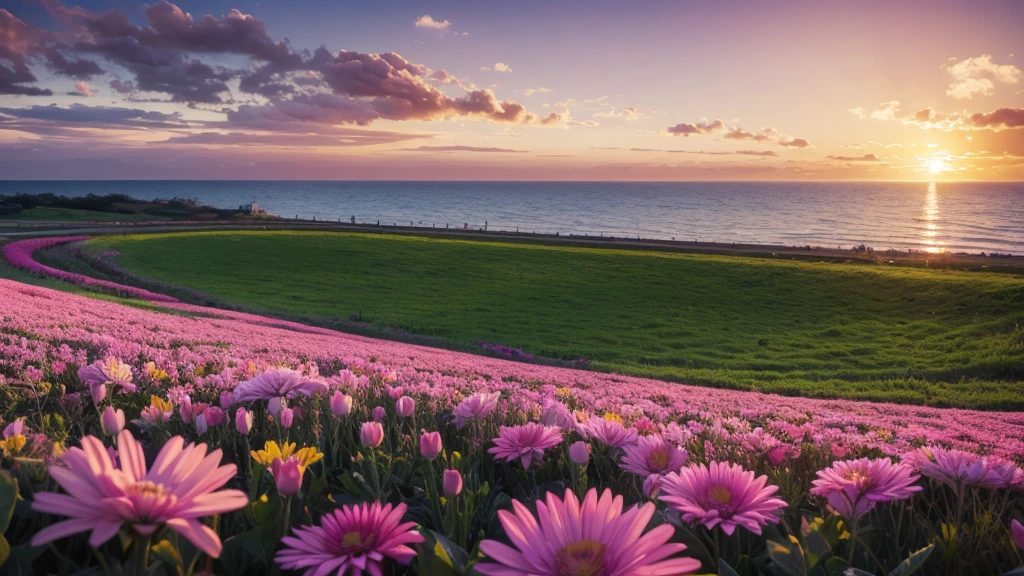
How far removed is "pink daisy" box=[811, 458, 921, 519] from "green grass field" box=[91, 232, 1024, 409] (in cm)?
1992

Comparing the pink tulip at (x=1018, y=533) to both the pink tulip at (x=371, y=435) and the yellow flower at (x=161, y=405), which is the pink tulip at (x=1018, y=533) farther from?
the yellow flower at (x=161, y=405)

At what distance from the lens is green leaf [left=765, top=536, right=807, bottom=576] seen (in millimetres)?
1224

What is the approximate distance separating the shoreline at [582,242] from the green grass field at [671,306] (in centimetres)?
585

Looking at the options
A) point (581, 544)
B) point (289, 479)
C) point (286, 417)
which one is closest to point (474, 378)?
point (286, 417)

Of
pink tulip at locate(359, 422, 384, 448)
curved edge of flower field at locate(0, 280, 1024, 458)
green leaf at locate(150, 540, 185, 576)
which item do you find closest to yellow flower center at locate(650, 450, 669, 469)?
pink tulip at locate(359, 422, 384, 448)

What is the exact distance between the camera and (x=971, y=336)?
26297mm

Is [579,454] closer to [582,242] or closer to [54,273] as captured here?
[54,273]

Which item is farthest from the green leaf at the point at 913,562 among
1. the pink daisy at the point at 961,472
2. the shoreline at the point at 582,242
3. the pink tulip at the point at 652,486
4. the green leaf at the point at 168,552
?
the shoreline at the point at 582,242

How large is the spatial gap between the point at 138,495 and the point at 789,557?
1199 mm

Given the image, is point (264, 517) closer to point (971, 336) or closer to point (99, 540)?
point (99, 540)

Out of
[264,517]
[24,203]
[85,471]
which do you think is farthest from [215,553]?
[24,203]

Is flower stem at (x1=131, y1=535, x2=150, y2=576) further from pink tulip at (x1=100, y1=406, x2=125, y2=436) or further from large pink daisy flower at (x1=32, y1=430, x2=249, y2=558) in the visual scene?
pink tulip at (x1=100, y1=406, x2=125, y2=436)

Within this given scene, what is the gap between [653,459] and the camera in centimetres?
176

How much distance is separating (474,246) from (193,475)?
4865cm
